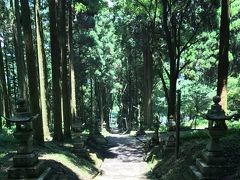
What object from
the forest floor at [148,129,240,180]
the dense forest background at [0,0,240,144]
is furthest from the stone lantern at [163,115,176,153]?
the dense forest background at [0,0,240,144]

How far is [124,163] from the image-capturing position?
18.6 meters

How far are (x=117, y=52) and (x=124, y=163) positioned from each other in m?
28.4

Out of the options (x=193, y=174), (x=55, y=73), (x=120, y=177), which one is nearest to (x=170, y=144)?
(x=120, y=177)

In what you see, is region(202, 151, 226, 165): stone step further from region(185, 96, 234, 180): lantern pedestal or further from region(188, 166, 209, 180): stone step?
region(188, 166, 209, 180): stone step

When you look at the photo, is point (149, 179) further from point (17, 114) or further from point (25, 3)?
point (25, 3)

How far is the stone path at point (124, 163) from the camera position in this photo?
49.7 ft

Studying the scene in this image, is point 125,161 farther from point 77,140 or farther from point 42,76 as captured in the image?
point 42,76

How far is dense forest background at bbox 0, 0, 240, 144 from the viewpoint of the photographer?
17234mm

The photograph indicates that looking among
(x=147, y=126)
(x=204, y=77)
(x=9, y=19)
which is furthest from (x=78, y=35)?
(x=204, y=77)

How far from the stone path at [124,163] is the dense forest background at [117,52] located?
2.76m

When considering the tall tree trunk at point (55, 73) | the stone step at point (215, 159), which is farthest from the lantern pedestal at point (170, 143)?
the stone step at point (215, 159)

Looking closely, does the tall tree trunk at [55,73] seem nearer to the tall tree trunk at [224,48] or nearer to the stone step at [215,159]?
the tall tree trunk at [224,48]

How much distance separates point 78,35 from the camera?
35281 mm

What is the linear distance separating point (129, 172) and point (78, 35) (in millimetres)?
21673
